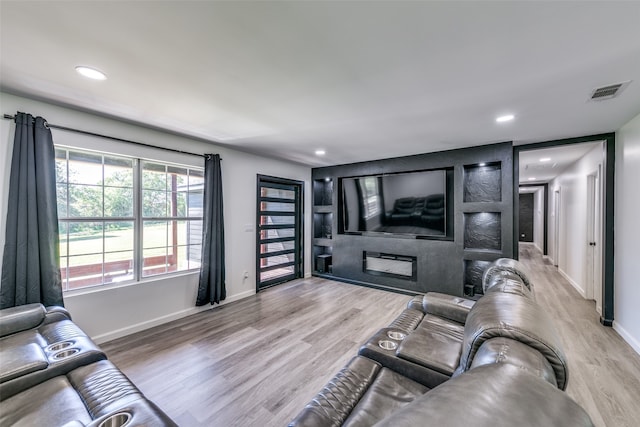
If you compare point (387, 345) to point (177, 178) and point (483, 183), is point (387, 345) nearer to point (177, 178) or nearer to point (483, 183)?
point (177, 178)

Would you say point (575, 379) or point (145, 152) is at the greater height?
point (145, 152)

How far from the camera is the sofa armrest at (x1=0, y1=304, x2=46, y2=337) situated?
1.86 m

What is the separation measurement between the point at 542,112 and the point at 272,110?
263cm

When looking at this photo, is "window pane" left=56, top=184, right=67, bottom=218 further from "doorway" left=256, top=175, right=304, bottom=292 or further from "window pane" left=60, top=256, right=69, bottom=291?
"doorway" left=256, top=175, right=304, bottom=292

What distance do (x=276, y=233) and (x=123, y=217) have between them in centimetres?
260

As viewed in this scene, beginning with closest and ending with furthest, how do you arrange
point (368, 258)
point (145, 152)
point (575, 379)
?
point (575, 379) < point (145, 152) < point (368, 258)

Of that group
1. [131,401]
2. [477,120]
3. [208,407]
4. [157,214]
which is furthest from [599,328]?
[157,214]

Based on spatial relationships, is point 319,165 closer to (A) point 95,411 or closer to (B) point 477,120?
(B) point 477,120

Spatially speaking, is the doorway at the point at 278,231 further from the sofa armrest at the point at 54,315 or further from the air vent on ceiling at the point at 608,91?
the air vent on ceiling at the point at 608,91

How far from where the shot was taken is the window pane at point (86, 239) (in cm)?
275

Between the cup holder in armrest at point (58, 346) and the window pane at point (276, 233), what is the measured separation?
3.14m

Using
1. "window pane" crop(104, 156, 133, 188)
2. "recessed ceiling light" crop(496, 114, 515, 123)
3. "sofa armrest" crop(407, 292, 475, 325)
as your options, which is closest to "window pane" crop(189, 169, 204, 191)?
"window pane" crop(104, 156, 133, 188)

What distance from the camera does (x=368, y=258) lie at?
5.16 metres

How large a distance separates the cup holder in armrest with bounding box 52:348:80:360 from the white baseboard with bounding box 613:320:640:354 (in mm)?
4812
